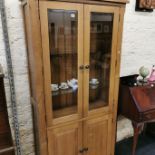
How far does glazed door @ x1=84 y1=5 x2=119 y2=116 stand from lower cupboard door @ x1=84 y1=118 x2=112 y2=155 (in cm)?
12

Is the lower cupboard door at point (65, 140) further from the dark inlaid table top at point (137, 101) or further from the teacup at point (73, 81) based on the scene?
the dark inlaid table top at point (137, 101)

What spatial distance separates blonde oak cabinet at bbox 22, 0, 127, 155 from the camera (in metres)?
1.24

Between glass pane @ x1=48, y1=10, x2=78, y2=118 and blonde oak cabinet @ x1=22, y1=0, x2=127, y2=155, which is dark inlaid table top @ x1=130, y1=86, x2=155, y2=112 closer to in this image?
blonde oak cabinet @ x1=22, y1=0, x2=127, y2=155

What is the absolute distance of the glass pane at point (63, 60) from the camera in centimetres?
131

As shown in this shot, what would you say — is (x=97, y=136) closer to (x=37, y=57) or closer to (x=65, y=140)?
(x=65, y=140)

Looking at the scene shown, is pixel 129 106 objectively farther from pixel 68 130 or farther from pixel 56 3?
pixel 56 3

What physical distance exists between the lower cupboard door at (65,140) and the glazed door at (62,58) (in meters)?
0.09

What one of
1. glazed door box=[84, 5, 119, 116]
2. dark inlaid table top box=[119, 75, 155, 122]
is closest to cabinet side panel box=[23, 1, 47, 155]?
glazed door box=[84, 5, 119, 116]

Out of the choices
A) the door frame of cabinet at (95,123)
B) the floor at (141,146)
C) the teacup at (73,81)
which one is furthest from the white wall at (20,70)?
the floor at (141,146)

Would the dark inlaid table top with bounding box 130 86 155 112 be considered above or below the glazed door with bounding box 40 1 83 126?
below

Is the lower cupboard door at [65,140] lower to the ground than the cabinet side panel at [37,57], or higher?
lower

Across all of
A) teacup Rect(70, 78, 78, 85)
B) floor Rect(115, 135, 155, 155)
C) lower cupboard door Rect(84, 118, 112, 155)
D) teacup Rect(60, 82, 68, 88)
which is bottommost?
floor Rect(115, 135, 155, 155)

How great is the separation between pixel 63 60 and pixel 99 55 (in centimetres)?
34

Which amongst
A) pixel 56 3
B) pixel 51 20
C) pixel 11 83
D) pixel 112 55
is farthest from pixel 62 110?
pixel 56 3
